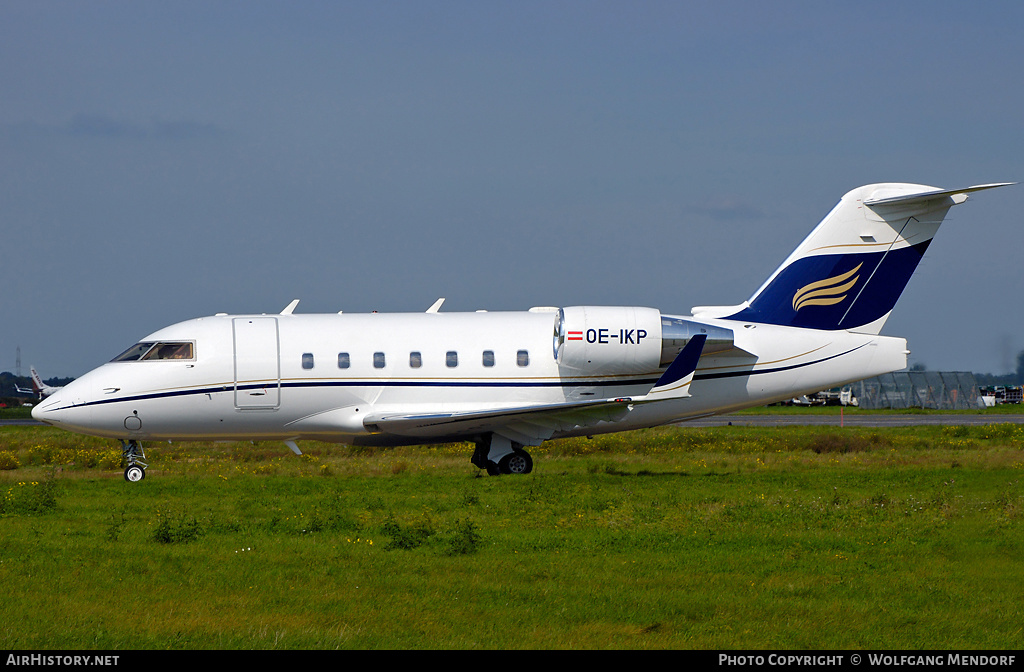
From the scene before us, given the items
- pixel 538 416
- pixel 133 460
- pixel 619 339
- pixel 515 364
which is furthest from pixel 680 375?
pixel 133 460

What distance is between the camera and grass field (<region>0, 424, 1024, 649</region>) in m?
9.37

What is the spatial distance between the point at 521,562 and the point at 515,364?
Result: 11.7 meters

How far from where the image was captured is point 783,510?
16.1m

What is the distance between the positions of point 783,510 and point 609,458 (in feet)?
45.3

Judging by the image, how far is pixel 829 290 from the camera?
24688 mm

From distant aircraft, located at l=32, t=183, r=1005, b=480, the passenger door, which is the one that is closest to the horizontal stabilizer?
distant aircraft, located at l=32, t=183, r=1005, b=480

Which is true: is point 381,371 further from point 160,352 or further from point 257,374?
point 160,352

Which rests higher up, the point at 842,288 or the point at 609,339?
the point at 842,288

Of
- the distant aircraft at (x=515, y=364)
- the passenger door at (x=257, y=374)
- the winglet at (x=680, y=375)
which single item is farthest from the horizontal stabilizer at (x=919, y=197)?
the passenger door at (x=257, y=374)

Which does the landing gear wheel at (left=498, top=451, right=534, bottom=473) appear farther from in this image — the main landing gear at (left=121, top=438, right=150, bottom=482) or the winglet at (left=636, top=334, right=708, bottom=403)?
the main landing gear at (left=121, top=438, right=150, bottom=482)

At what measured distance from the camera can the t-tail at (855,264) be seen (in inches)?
965

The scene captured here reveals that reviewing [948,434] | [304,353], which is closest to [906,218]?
[304,353]

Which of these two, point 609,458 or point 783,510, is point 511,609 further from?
point 609,458

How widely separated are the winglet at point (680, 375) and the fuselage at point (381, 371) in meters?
0.73
